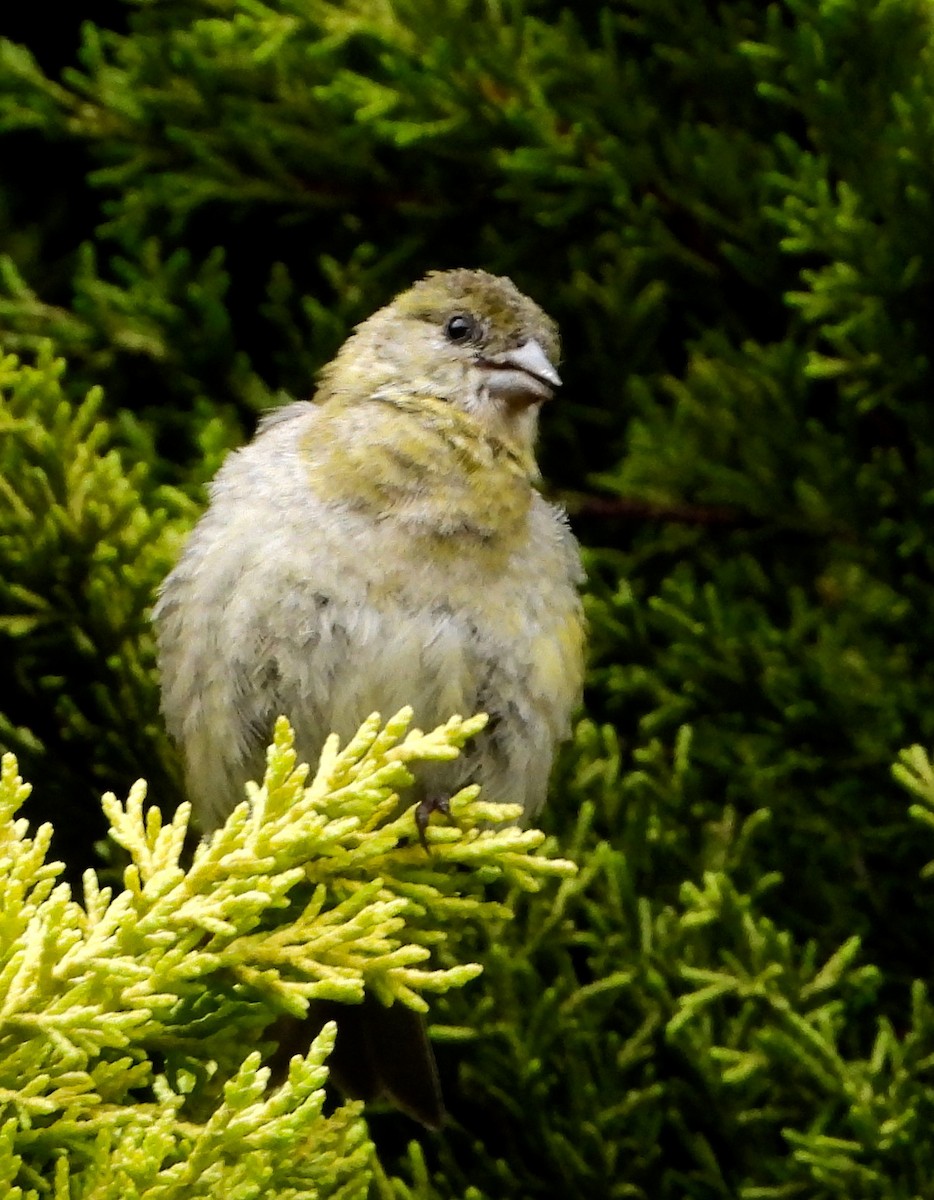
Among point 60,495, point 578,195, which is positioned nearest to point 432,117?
point 578,195

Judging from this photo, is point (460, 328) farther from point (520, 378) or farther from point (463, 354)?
point (520, 378)

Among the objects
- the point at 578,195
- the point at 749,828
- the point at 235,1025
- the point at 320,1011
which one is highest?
the point at 578,195

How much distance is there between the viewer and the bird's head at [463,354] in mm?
2697

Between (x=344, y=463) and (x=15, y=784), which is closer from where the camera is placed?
(x=15, y=784)

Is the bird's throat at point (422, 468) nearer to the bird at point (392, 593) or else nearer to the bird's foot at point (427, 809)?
the bird at point (392, 593)

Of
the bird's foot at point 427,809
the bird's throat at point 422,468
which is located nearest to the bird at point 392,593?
the bird's throat at point 422,468

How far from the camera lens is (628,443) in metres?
3.16

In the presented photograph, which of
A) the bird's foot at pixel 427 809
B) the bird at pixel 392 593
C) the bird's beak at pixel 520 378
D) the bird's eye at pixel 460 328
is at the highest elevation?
the bird's eye at pixel 460 328

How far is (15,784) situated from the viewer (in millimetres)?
1469

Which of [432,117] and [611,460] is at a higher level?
[432,117]

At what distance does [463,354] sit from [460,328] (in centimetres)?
6

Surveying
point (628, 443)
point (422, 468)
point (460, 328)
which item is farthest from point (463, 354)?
point (628, 443)

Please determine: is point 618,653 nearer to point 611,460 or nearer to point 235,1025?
point 611,460

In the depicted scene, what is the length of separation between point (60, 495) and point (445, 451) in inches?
25.2
